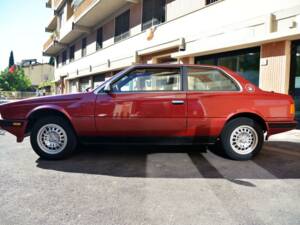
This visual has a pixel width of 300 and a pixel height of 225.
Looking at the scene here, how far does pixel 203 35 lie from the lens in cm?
921

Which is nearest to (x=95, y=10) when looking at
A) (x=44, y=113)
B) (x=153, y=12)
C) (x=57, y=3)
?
(x=153, y=12)

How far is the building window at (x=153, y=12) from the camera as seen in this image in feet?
39.5

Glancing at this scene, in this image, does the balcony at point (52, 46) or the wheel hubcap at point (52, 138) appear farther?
the balcony at point (52, 46)

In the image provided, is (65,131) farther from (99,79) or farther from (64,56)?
(64,56)

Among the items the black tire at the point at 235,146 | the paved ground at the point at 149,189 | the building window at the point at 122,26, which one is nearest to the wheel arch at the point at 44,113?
the paved ground at the point at 149,189

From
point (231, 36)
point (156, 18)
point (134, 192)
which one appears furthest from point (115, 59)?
point (134, 192)

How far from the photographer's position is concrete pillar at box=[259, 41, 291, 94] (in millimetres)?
6793

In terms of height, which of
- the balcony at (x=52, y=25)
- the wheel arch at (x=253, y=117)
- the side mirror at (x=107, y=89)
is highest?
the balcony at (x=52, y=25)

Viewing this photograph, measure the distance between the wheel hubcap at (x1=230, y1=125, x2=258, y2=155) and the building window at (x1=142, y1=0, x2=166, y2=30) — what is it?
9214 millimetres

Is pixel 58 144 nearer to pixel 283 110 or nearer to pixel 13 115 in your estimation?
pixel 13 115

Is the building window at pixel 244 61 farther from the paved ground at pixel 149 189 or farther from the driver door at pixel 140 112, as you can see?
the driver door at pixel 140 112

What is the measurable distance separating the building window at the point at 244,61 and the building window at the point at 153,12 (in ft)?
14.5

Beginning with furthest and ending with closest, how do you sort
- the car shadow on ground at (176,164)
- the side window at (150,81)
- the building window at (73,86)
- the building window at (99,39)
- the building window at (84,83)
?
the building window at (73,86) < the building window at (84,83) < the building window at (99,39) < the side window at (150,81) < the car shadow on ground at (176,164)

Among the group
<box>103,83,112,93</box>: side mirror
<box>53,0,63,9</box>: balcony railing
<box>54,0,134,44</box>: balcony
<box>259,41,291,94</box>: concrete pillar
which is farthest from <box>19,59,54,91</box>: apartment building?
<box>103,83,112,93</box>: side mirror
